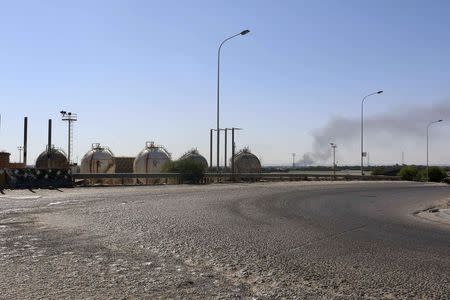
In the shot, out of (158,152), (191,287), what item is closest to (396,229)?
(191,287)

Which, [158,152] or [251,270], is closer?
[251,270]

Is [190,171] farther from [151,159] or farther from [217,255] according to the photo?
[217,255]

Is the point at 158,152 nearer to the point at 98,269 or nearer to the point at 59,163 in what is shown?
the point at 59,163

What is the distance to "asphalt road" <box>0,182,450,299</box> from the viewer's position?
6.36 metres

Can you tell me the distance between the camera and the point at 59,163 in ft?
204

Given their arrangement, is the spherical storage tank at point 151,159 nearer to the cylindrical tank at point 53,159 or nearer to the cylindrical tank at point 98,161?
the cylindrical tank at point 98,161

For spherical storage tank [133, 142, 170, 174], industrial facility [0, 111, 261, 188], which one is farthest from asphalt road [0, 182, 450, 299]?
spherical storage tank [133, 142, 170, 174]

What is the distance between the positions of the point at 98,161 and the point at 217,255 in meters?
52.7

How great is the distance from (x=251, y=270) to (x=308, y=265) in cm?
93

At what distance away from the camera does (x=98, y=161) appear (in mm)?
59469

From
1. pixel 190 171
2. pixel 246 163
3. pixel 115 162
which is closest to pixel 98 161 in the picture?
pixel 115 162

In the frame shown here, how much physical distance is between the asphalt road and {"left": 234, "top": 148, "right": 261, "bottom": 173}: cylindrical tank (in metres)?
51.0

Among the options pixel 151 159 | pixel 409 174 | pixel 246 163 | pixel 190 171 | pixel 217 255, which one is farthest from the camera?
pixel 409 174

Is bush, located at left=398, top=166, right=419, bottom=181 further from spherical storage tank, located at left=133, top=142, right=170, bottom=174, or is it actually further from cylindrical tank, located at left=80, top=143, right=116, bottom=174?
cylindrical tank, located at left=80, top=143, right=116, bottom=174
